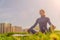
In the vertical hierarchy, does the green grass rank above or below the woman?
below

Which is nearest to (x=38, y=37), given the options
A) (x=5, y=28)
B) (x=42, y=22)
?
(x=42, y=22)

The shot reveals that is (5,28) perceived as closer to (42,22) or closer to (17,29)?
(17,29)

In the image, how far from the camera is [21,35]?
2.66 m

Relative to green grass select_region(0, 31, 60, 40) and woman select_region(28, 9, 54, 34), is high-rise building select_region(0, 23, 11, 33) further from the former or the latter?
woman select_region(28, 9, 54, 34)

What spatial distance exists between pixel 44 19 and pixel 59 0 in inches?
11.7

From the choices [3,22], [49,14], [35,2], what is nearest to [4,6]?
[3,22]

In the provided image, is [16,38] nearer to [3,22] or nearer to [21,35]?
[21,35]

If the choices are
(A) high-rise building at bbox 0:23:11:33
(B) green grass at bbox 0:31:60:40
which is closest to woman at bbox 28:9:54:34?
(B) green grass at bbox 0:31:60:40

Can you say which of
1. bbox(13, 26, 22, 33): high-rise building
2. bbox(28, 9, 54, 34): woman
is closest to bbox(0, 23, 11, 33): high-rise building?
bbox(13, 26, 22, 33): high-rise building

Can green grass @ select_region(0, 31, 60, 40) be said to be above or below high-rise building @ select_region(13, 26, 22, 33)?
below

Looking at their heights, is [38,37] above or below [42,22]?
below

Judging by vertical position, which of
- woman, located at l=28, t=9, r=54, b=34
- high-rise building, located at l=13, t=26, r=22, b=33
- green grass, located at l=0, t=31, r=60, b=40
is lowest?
green grass, located at l=0, t=31, r=60, b=40

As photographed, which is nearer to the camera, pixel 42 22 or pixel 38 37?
pixel 38 37

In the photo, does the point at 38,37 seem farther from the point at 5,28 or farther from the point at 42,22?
the point at 5,28
